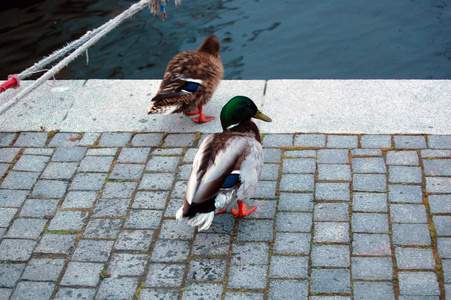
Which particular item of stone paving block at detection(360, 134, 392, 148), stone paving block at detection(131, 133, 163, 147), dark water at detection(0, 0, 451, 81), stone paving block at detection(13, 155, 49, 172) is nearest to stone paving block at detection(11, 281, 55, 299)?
stone paving block at detection(13, 155, 49, 172)

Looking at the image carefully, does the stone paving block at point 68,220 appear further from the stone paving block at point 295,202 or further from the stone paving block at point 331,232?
the stone paving block at point 331,232

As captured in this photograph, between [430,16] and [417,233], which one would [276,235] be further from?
[430,16]

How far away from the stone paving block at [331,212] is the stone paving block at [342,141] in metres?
0.74

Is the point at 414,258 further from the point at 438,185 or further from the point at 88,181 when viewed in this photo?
the point at 88,181

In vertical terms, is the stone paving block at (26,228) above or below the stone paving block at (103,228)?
above

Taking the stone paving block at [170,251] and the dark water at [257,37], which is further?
the dark water at [257,37]

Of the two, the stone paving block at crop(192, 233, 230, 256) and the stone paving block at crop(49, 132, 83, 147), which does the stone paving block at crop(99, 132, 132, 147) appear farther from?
the stone paving block at crop(192, 233, 230, 256)

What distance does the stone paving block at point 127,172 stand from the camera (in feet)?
14.1

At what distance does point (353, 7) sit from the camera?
25.9 ft

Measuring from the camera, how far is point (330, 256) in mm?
3428

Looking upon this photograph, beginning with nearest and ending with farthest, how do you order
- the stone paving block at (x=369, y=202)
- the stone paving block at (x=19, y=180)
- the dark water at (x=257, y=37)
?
the stone paving block at (x=369, y=202), the stone paving block at (x=19, y=180), the dark water at (x=257, y=37)

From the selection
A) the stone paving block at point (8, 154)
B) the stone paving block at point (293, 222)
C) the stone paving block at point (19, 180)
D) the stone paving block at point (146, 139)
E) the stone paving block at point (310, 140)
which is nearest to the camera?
the stone paving block at point (293, 222)

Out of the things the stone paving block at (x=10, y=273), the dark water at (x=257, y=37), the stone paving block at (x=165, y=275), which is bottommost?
the dark water at (x=257, y=37)

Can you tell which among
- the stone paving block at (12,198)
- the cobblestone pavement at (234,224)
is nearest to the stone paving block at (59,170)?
the cobblestone pavement at (234,224)
